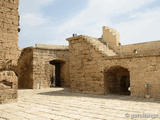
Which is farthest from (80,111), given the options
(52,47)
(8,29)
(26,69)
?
(52,47)

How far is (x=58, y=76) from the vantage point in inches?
Result: 773

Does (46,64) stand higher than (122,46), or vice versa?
(122,46)

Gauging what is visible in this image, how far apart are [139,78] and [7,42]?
22.6 ft

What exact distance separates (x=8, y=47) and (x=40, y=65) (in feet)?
32.0

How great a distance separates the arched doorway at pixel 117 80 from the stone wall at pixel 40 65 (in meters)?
7.57

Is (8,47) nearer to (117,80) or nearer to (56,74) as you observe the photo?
(117,80)

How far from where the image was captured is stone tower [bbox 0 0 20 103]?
22.7ft

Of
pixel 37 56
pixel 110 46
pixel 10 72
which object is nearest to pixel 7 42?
pixel 10 72

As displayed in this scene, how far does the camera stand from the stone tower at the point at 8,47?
692cm

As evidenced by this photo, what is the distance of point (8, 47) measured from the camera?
7.04 m

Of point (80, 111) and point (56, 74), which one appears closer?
point (80, 111)

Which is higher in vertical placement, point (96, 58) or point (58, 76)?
point (96, 58)

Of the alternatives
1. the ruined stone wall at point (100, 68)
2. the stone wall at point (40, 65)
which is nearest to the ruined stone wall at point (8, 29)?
the ruined stone wall at point (100, 68)

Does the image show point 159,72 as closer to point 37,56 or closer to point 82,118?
point 82,118
